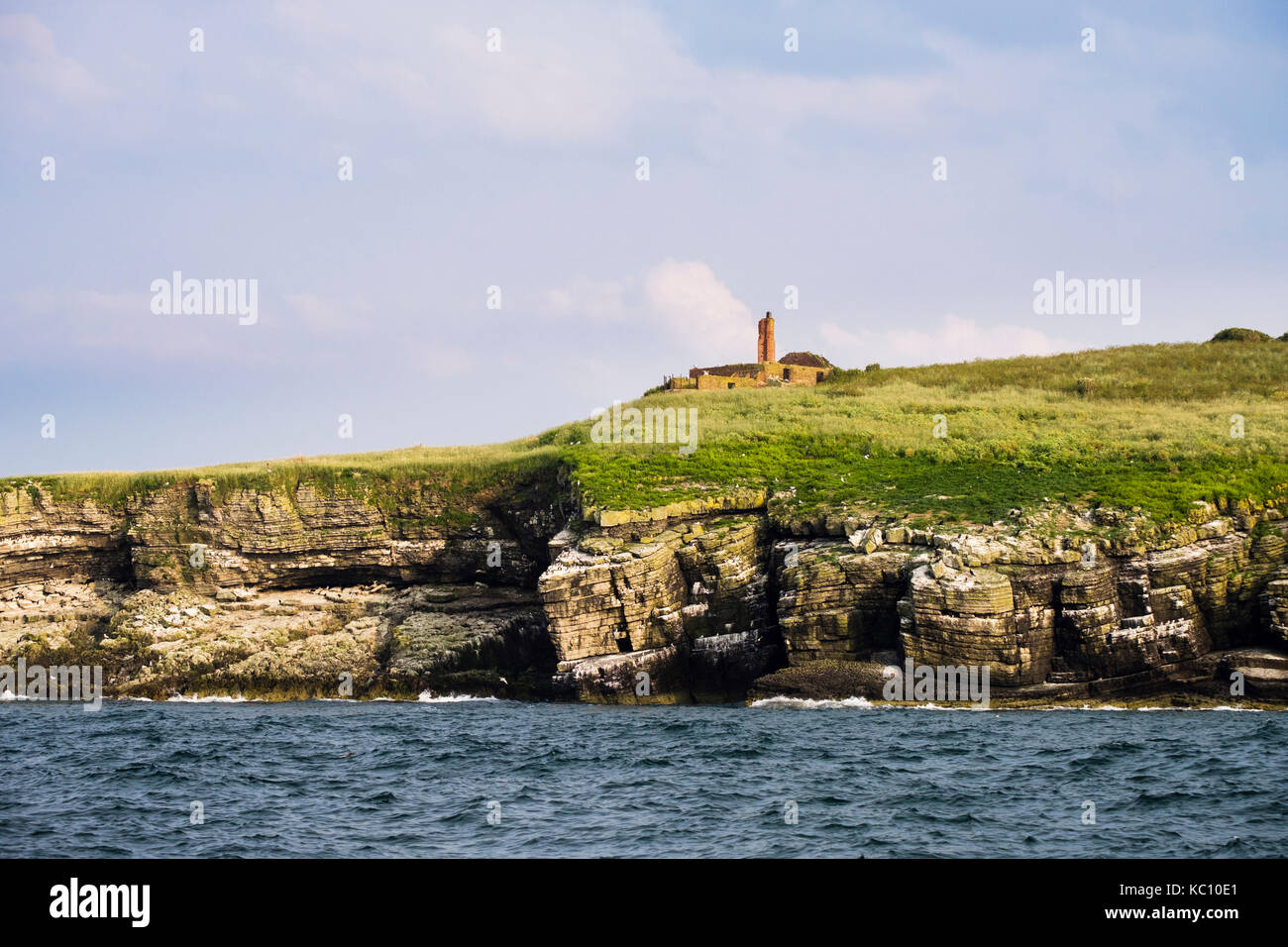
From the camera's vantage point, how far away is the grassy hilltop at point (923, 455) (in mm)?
46156

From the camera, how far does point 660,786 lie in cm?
2388

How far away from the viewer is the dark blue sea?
18625mm

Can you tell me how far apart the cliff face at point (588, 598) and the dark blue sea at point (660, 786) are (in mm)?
4303

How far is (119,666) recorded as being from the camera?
163ft

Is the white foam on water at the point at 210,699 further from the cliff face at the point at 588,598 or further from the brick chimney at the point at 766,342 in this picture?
the brick chimney at the point at 766,342

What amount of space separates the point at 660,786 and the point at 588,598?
66.4 feet

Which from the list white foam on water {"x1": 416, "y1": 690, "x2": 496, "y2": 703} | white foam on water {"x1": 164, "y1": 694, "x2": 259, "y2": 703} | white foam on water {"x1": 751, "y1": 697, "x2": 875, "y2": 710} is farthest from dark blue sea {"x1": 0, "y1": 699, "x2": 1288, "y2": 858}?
white foam on water {"x1": 164, "y1": 694, "x2": 259, "y2": 703}

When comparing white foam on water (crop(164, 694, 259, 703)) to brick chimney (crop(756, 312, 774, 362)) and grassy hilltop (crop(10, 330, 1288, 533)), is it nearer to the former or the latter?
grassy hilltop (crop(10, 330, 1288, 533))

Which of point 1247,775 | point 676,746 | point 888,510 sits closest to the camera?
point 1247,775

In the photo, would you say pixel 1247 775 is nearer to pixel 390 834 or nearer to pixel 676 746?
pixel 676 746

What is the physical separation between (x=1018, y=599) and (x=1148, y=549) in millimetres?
5381

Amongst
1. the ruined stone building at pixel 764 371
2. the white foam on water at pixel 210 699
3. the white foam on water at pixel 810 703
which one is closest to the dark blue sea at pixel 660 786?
the white foam on water at pixel 810 703

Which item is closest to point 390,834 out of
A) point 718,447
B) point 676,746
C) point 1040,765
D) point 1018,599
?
point 676,746

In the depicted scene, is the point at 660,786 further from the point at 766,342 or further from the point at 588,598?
the point at 766,342
